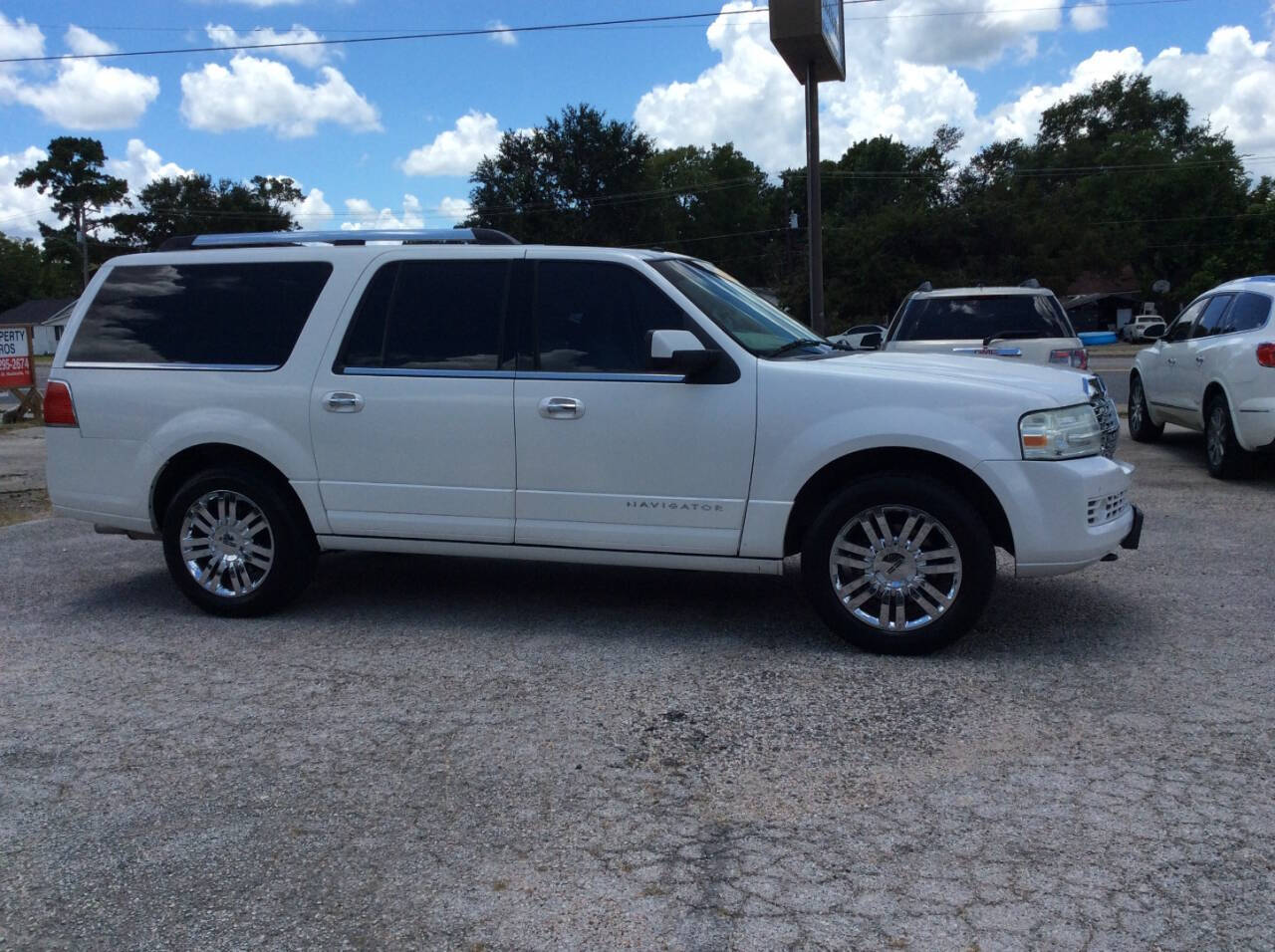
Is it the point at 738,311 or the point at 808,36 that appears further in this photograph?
the point at 808,36

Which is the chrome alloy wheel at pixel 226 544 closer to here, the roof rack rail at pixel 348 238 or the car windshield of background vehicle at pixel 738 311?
the roof rack rail at pixel 348 238

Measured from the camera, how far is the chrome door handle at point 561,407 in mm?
5680

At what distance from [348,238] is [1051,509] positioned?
152 inches

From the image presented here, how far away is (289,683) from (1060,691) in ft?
10.7

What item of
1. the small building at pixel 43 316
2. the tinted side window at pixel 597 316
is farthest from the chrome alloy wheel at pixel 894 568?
the small building at pixel 43 316

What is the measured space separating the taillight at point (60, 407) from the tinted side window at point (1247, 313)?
8956mm

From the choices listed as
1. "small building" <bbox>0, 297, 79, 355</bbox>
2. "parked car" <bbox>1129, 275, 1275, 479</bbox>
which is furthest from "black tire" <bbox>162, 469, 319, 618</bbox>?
"small building" <bbox>0, 297, 79, 355</bbox>

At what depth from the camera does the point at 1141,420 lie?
13312 millimetres

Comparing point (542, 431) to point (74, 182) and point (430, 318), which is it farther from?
point (74, 182)

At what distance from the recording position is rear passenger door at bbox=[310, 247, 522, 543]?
19.2ft

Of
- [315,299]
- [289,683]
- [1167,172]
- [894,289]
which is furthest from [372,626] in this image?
[1167,172]

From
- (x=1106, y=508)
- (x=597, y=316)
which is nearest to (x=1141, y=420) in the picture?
(x=1106, y=508)

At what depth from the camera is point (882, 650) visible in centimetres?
536

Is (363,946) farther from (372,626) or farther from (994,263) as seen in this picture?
(994,263)
